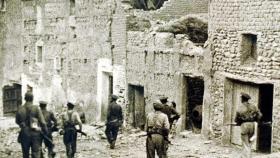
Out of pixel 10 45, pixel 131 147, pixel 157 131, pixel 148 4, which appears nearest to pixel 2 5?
pixel 10 45

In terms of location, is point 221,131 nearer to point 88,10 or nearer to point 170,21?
point 170,21

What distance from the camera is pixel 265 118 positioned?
48.3 ft

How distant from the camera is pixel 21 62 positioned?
2736 cm

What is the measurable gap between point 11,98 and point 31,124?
55.1 ft

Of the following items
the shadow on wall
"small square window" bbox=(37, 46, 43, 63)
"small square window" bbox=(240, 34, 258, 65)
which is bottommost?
"small square window" bbox=(37, 46, 43, 63)

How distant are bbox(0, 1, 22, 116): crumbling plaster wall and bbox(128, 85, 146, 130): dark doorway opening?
921 cm

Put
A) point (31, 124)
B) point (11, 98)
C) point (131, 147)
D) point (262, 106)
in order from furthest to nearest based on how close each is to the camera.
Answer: point (11, 98) → point (131, 147) → point (262, 106) → point (31, 124)

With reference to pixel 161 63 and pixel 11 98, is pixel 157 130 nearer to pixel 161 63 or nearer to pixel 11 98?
pixel 161 63

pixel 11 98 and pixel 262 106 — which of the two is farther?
pixel 11 98

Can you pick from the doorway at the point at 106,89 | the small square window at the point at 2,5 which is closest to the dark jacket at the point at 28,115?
the doorway at the point at 106,89

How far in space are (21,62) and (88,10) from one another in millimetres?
6721

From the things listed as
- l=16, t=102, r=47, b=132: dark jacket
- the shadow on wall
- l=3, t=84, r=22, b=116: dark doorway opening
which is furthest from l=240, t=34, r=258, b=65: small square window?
l=3, t=84, r=22, b=116: dark doorway opening

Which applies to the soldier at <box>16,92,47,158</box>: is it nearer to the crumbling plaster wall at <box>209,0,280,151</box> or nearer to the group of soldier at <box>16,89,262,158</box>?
the group of soldier at <box>16,89,262,158</box>

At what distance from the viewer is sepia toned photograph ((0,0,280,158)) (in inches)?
538
